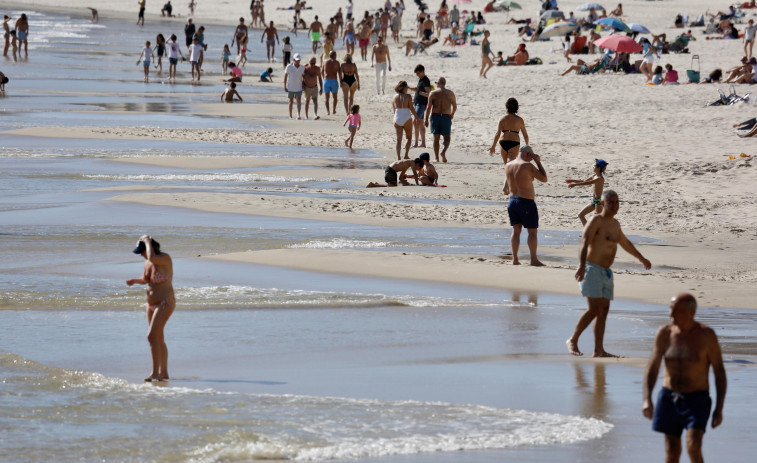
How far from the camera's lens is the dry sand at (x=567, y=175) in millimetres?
12414

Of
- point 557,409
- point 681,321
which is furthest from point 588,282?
point 681,321

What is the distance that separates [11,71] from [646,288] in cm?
3262

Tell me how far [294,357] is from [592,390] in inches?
94.2

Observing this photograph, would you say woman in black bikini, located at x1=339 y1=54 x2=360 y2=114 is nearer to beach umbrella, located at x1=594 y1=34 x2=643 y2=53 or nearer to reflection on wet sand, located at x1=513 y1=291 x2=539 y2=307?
beach umbrella, located at x1=594 y1=34 x2=643 y2=53

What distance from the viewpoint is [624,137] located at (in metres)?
22.7

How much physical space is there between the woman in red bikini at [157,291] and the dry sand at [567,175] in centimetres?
428

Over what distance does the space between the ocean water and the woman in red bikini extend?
250 mm

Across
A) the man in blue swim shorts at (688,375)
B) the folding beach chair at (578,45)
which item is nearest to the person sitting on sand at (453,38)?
the folding beach chair at (578,45)

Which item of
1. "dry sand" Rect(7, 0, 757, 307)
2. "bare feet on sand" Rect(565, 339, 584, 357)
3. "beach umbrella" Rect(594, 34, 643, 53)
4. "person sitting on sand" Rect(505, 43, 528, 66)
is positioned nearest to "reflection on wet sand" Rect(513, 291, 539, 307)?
"dry sand" Rect(7, 0, 757, 307)

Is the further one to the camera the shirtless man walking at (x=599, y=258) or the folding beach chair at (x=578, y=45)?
the folding beach chair at (x=578, y=45)

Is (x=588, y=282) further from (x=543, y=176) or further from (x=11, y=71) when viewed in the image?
(x=11, y=71)

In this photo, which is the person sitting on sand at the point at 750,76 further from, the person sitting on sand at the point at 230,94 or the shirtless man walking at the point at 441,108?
the person sitting on sand at the point at 230,94

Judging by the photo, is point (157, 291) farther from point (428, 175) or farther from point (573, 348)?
point (428, 175)

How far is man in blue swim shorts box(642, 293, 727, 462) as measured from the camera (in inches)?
230
